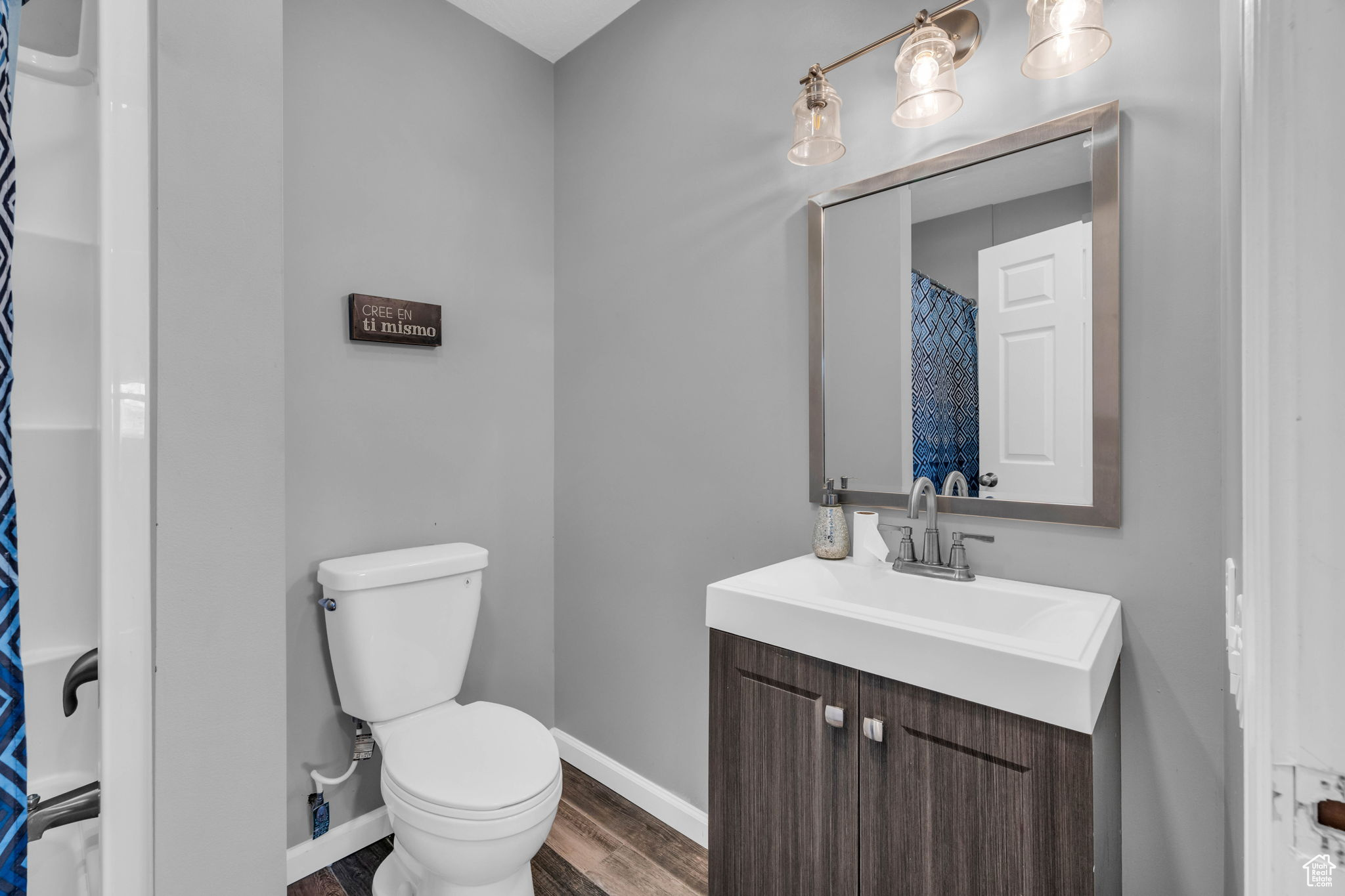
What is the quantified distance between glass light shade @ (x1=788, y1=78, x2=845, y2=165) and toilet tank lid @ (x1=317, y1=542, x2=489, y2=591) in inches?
56.0

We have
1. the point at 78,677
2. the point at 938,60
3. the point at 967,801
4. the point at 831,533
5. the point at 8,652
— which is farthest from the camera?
the point at 831,533

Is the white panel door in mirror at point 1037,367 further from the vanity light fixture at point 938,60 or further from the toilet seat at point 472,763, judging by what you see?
the toilet seat at point 472,763

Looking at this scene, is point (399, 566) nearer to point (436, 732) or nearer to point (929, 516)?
point (436, 732)

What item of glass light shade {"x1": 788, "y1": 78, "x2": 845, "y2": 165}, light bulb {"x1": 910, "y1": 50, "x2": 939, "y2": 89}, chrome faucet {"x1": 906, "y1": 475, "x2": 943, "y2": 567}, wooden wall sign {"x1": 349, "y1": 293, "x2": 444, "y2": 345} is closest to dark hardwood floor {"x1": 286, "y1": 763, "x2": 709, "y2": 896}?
chrome faucet {"x1": 906, "y1": 475, "x2": 943, "y2": 567}

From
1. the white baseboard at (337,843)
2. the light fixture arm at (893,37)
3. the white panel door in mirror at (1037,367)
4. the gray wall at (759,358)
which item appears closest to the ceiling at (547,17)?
the gray wall at (759,358)

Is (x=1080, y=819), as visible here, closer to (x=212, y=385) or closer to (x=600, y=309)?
(x=212, y=385)

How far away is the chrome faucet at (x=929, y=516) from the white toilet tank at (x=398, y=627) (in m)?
1.25

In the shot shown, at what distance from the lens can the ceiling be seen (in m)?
1.98

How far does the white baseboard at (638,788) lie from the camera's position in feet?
5.95

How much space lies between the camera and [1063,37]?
1.10m

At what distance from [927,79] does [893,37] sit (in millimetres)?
138

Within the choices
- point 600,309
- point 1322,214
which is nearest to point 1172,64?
point 1322,214

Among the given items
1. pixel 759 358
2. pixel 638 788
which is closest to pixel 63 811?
pixel 759 358

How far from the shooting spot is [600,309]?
7.02 ft
